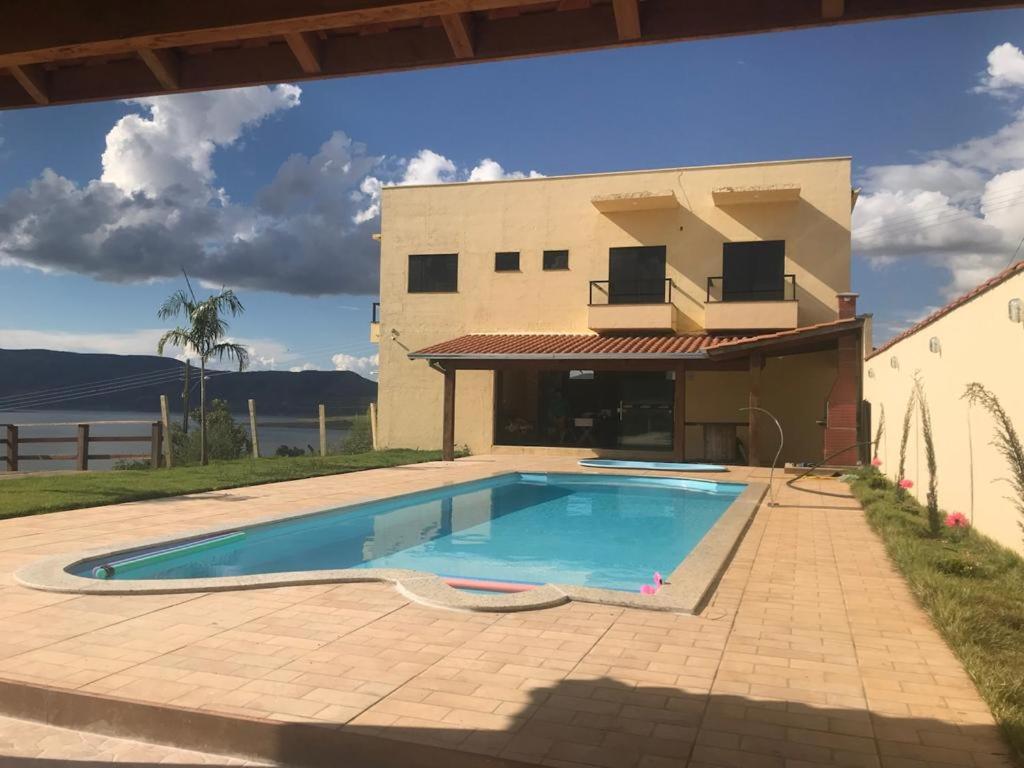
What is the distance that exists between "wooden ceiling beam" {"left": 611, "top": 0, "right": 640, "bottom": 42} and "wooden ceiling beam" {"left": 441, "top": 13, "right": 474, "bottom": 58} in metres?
0.64

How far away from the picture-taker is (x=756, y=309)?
19312 millimetres

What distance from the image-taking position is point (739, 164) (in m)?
20.4

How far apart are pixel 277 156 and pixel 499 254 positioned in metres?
10.4

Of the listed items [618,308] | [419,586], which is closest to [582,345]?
[618,308]

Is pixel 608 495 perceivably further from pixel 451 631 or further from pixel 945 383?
pixel 451 631

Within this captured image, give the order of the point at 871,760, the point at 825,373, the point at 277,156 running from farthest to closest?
the point at 277,156 < the point at 825,373 < the point at 871,760

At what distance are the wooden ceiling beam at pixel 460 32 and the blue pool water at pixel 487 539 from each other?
5369 millimetres

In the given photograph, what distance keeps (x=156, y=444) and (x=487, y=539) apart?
9.85 m

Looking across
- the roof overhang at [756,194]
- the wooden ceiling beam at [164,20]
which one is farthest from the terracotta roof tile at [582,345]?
the wooden ceiling beam at [164,20]

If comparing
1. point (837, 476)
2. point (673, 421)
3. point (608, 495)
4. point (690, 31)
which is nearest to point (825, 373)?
point (673, 421)

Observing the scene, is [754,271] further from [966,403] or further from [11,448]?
[11,448]

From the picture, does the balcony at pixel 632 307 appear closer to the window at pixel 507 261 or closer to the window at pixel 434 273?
the window at pixel 507 261

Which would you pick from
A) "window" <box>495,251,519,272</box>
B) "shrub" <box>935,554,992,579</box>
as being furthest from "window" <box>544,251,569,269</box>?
"shrub" <box>935,554,992,579</box>

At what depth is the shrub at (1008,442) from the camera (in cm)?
527
